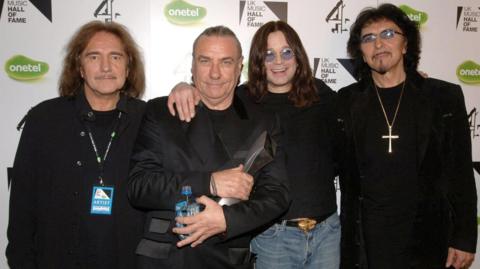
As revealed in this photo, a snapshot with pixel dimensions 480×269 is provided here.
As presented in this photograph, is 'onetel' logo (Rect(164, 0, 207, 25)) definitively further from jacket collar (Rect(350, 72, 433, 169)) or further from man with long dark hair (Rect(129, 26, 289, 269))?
jacket collar (Rect(350, 72, 433, 169))

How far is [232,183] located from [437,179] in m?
1.59

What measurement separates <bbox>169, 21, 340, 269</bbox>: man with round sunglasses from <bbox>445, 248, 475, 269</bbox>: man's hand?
765 mm

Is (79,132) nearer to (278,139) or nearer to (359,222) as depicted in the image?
(278,139)

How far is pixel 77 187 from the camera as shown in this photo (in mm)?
2178

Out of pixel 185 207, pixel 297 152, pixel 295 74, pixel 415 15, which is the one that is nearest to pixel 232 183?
pixel 185 207

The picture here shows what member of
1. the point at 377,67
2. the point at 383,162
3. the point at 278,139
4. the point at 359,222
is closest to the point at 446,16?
the point at 377,67

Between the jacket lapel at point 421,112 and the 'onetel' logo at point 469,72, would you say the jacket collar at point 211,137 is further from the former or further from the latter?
the 'onetel' logo at point 469,72

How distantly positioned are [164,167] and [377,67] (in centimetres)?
168

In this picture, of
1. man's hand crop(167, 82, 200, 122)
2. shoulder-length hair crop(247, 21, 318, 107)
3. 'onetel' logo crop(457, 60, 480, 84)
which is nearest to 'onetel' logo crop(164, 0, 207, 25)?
shoulder-length hair crop(247, 21, 318, 107)

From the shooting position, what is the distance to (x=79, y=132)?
223 centimetres

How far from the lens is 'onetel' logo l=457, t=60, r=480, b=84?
3.65m

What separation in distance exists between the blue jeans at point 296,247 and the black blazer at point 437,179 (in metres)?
0.31

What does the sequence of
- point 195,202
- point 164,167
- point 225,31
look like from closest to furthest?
point 195,202 < point 164,167 < point 225,31

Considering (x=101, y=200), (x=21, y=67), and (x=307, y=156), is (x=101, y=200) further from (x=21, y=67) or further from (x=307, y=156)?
(x=21, y=67)
